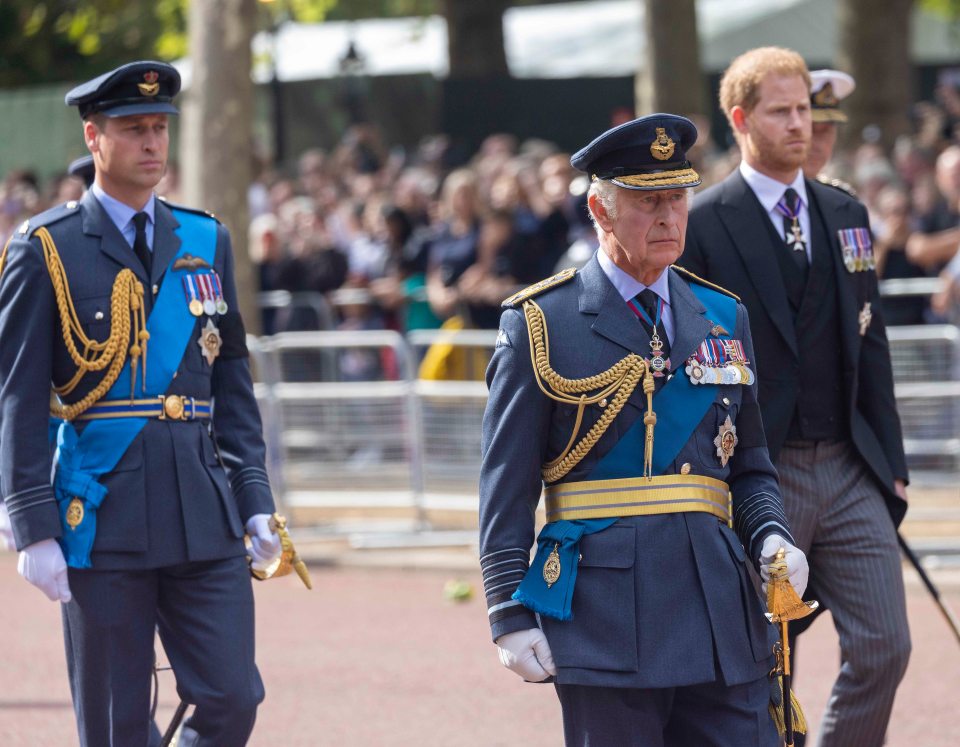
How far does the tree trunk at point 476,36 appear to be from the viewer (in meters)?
25.7

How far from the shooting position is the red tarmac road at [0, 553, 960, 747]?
7121mm

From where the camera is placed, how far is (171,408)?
16.8 ft

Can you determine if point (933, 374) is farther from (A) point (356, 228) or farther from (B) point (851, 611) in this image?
(A) point (356, 228)

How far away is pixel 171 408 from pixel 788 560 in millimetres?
1862

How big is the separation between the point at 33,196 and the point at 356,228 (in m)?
3.19

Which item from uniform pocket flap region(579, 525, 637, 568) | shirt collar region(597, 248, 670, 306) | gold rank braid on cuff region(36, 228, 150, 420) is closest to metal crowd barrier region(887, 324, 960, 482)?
gold rank braid on cuff region(36, 228, 150, 420)

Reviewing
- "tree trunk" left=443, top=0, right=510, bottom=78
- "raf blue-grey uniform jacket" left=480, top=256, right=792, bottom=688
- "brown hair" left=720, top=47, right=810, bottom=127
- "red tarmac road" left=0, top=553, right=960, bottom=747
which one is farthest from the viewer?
"tree trunk" left=443, top=0, right=510, bottom=78

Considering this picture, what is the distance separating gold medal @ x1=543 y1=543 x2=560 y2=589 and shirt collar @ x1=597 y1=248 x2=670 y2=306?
63 centimetres

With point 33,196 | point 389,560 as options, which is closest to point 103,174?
point 389,560

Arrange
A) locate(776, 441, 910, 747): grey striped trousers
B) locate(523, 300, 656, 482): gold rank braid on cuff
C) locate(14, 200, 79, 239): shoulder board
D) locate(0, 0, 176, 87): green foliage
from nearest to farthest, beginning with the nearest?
1. locate(523, 300, 656, 482): gold rank braid on cuff
2. locate(14, 200, 79, 239): shoulder board
3. locate(776, 441, 910, 747): grey striped trousers
4. locate(0, 0, 176, 87): green foliage

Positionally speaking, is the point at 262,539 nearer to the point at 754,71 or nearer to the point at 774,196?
the point at 774,196

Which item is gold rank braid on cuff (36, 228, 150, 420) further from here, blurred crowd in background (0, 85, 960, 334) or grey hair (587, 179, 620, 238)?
blurred crowd in background (0, 85, 960, 334)

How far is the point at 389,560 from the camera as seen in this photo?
1078 cm

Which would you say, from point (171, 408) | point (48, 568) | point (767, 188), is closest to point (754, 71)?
point (767, 188)
